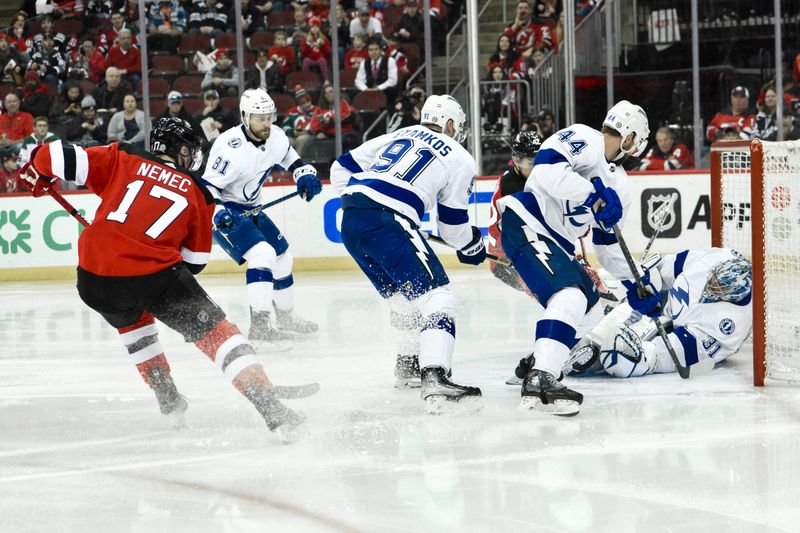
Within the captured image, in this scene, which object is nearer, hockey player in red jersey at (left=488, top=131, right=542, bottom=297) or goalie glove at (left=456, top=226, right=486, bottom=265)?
goalie glove at (left=456, top=226, right=486, bottom=265)

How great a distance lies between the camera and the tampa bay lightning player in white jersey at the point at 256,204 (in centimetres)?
529

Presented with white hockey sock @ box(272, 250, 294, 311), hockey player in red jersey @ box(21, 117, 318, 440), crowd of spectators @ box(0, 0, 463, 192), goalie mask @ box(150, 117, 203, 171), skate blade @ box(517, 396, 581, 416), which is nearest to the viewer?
hockey player in red jersey @ box(21, 117, 318, 440)

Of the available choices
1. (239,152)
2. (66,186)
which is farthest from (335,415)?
(66,186)

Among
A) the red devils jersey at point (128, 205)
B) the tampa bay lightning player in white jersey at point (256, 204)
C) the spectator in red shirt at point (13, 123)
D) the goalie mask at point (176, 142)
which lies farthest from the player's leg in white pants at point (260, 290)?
the spectator in red shirt at point (13, 123)

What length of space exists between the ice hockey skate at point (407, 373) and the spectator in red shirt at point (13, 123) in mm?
5845

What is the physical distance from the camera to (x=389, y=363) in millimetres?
4730

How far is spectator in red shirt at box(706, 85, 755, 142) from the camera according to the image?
8227 millimetres

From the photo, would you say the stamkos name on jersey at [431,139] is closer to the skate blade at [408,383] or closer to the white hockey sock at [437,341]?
the white hockey sock at [437,341]

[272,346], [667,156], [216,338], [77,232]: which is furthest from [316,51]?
[216,338]

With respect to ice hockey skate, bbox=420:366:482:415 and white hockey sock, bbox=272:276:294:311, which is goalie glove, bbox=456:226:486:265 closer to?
ice hockey skate, bbox=420:366:482:415

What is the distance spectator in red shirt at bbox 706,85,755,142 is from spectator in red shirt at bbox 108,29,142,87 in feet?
14.7

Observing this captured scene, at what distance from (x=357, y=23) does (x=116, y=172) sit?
611cm

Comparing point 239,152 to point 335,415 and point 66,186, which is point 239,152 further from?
point 66,186

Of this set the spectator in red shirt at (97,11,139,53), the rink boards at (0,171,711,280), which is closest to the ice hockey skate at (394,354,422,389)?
the rink boards at (0,171,711,280)
